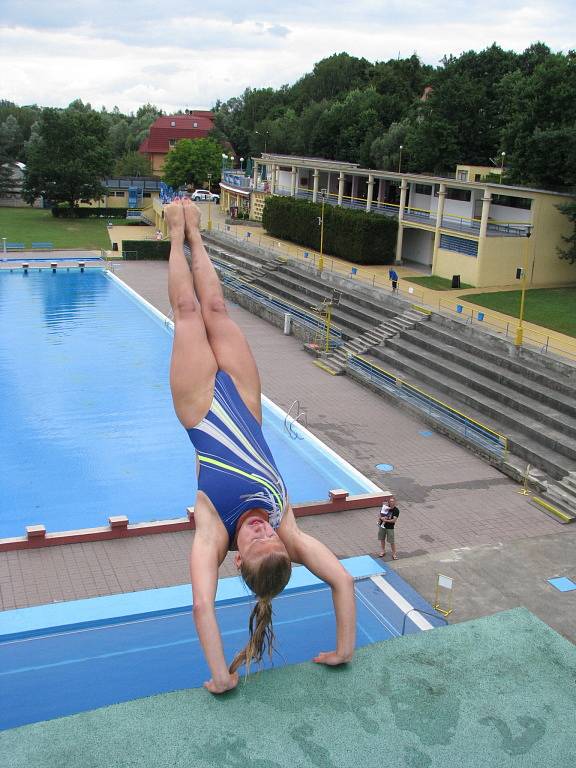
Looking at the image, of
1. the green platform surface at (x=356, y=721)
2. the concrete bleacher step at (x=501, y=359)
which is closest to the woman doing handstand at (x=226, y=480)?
the green platform surface at (x=356, y=721)

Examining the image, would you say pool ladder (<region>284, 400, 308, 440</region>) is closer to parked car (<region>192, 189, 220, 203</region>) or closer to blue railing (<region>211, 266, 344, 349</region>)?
blue railing (<region>211, 266, 344, 349</region>)

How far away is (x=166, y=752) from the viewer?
4562 mm

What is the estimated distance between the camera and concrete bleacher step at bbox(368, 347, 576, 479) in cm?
1734

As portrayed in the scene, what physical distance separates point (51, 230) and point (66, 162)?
24.2ft

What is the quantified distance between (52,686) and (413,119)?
4961 cm

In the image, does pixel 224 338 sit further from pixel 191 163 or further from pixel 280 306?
pixel 191 163

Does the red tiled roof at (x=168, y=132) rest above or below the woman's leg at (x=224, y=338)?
above

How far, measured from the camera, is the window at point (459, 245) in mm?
31297

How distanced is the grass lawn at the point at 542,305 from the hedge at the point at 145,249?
73.7 ft

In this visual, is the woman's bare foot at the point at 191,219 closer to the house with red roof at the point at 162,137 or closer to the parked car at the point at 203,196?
the parked car at the point at 203,196

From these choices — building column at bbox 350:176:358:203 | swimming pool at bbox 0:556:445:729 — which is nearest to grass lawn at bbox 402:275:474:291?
building column at bbox 350:176:358:203

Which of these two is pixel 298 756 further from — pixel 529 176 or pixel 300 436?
pixel 529 176

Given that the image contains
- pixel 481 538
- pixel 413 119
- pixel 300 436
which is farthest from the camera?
pixel 413 119

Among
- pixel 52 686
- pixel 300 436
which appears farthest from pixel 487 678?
pixel 300 436
